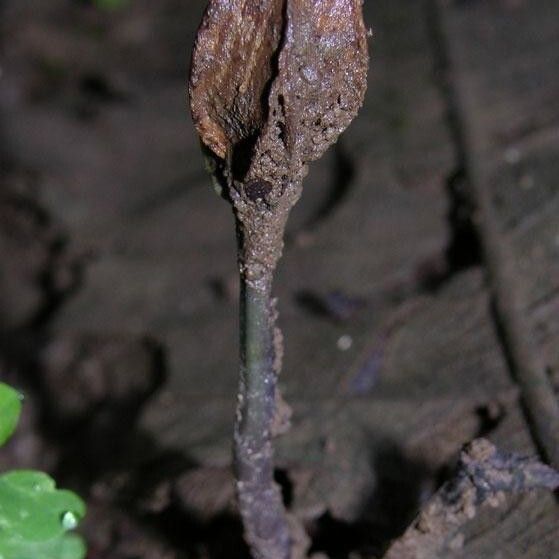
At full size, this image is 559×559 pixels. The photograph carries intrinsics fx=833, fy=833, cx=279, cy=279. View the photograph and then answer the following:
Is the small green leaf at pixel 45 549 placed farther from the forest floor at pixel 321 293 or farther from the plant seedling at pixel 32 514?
the forest floor at pixel 321 293

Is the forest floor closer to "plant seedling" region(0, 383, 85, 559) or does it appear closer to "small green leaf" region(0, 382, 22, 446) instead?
"plant seedling" region(0, 383, 85, 559)

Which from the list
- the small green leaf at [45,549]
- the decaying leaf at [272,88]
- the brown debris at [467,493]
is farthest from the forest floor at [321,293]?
the decaying leaf at [272,88]

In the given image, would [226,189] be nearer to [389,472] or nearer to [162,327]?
[389,472]

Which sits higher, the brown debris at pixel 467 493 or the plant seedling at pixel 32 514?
the brown debris at pixel 467 493

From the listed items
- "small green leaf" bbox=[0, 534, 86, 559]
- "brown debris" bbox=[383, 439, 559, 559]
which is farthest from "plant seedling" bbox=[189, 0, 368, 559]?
"small green leaf" bbox=[0, 534, 86, 559]

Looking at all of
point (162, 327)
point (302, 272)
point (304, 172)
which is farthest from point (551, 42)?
point (304, 172)

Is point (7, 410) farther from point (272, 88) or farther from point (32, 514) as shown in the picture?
point (272, 88)
